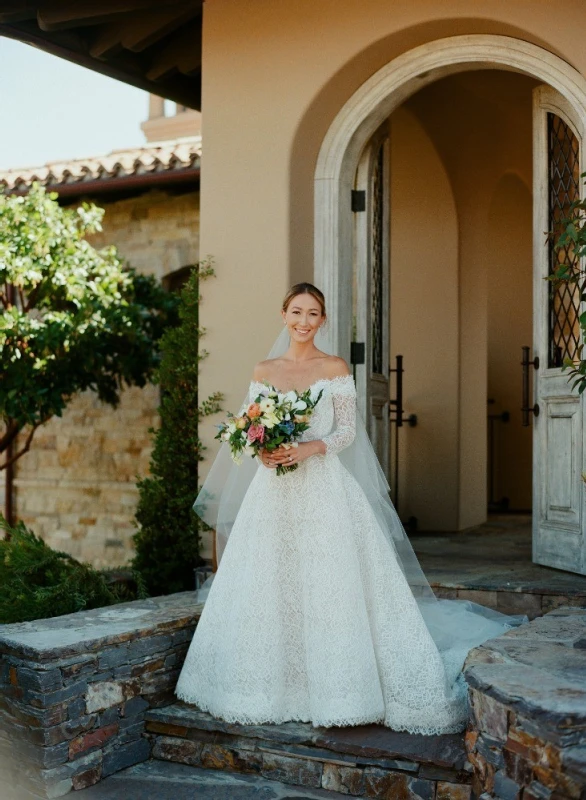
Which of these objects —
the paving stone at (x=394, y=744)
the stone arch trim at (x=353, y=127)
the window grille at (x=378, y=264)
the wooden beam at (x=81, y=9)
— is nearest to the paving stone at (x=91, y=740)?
the paving stone at (x=394, y=744)

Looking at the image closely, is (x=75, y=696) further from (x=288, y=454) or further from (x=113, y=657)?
(x=288, y=454)

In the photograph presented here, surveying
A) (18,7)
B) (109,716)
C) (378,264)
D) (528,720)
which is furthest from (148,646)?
(18,7)

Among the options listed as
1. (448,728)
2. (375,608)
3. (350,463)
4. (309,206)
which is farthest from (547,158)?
(448,728)

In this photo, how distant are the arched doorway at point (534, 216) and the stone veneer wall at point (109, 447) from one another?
3.59 metres

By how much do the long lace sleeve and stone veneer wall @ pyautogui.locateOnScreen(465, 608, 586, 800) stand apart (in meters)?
1.07

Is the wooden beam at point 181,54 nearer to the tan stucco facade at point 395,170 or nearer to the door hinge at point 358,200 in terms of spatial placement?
the tan stucco facade at point 395,170

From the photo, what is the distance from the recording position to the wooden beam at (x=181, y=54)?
23.0ft

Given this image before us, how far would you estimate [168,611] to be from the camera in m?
4.56

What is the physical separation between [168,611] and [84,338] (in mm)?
3928

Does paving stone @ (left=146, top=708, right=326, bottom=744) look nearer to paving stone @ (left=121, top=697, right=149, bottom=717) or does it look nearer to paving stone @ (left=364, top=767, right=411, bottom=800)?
paving stone @ (left=121, top=697, right=149, bottom=717)

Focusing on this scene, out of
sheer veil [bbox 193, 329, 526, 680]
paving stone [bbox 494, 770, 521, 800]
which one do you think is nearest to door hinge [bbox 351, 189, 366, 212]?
sheer veil [bbox 193, 329, 526, 680]

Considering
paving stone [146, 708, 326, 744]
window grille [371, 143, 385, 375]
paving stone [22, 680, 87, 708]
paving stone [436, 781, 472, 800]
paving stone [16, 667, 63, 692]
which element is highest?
window grille [371, 143, 385, 375]

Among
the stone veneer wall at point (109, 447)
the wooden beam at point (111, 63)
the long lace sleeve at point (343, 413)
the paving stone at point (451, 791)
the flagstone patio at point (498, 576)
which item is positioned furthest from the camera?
the stone veneer wall at point (109, 447)

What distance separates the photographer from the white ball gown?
3.80m
